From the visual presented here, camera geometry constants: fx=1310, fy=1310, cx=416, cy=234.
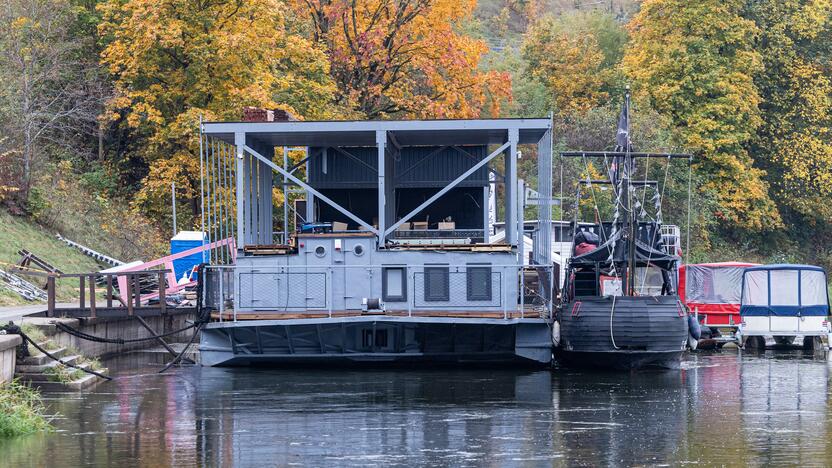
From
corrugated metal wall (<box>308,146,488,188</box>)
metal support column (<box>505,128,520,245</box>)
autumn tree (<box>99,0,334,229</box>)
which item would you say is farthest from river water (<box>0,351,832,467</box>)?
autumn tree (<box>99,0,334,229</box>)

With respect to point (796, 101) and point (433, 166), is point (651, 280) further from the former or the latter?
point (796, 101)

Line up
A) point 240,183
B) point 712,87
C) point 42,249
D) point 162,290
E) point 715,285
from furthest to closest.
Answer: point 712,87
point 715,285
point 42,249
point 240,183
point 162,290

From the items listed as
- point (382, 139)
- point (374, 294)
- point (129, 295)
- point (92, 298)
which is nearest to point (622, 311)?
point (374, 294)

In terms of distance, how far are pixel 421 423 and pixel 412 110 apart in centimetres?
3268

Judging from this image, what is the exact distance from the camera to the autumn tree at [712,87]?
2395 inches

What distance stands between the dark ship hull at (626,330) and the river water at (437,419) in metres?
0.47

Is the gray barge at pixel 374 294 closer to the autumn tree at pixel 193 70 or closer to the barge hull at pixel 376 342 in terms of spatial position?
the barge hull at pixel 376 342

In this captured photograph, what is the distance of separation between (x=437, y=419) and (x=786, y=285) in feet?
62.2

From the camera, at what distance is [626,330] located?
28656 mm

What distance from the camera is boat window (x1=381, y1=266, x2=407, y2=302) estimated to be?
29516 mm

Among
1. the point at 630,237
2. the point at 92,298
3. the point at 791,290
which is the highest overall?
the point at 630,237

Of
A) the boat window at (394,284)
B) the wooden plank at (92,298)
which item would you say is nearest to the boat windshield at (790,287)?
the boat window at (394,284)

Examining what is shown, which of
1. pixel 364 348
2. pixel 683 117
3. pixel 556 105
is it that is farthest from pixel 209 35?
pixel 556 105

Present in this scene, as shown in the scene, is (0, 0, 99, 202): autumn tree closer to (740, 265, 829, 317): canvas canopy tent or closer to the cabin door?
the cabin door
